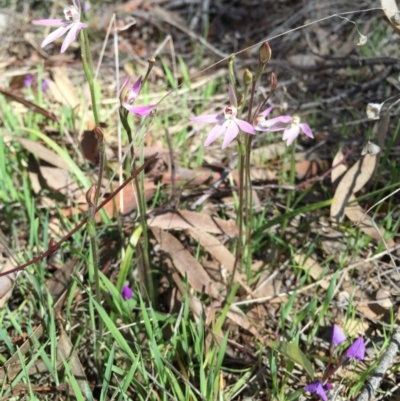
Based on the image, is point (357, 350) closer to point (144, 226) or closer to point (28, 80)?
point (144, 226)

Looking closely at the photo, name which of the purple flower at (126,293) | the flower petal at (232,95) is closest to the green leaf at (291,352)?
the purple flower at (126,293)

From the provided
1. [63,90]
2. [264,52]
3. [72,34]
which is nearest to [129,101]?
[72,34]

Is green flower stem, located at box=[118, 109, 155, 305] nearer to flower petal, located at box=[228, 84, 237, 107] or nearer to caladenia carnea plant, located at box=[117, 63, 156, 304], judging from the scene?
caladenia carnea plant, located at box=[117, 63, 156, 304]

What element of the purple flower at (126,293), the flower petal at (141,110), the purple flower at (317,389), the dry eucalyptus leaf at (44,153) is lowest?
the purple flower at (317,389)

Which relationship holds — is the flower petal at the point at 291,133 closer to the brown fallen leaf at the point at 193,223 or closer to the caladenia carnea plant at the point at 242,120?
the caladenia carnea plant at the point at 242,120

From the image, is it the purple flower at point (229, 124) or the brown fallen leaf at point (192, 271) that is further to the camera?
the brown fallen leaf at point (192, 271)

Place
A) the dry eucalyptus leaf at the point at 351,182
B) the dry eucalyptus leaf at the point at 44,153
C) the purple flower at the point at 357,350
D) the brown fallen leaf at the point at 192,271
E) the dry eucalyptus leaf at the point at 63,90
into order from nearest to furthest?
the purple flower at the point at 357,350
the brown fallen leaf at the point at 192,271
the dry eucalyptus leaf at the point at 351,182
the dry eucalyptus leaf at the point at 44,153
the dry eucalyptus leaf at the point at 63,90

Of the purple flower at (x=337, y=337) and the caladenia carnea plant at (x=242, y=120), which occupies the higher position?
the caladenia carnea plant at (x=242, y=120)
